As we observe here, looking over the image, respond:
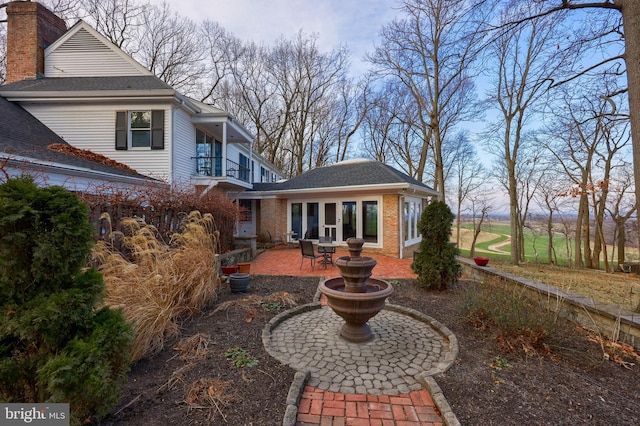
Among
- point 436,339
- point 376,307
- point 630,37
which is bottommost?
point 436,339

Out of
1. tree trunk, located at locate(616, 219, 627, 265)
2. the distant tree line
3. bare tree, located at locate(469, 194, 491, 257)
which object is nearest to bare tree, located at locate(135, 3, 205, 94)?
the distant tree line

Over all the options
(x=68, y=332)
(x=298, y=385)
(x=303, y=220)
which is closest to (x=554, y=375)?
(x=298, y=385)

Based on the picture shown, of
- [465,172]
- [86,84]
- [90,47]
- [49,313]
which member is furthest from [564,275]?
[90,47]

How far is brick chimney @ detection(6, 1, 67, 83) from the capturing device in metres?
11.3

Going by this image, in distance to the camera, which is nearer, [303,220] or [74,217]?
[74,217]

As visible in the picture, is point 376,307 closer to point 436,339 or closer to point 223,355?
point 436,339

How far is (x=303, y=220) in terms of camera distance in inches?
522

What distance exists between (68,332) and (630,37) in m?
8.11

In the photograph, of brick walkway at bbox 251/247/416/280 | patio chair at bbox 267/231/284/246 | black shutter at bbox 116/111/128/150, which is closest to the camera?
brick walkway at bbox 251/247/416/280

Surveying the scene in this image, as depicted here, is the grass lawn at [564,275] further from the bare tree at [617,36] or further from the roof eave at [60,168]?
the roof eave at [60,168]

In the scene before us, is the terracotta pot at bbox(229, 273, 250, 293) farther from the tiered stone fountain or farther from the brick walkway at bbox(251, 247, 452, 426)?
the brick walkway at bbox(251, 247, 452, 426)

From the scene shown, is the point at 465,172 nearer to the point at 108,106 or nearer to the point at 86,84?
the point at 108,106

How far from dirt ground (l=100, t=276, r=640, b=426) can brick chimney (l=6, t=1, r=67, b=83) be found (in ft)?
50.8

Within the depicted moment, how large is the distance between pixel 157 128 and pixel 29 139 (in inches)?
144
